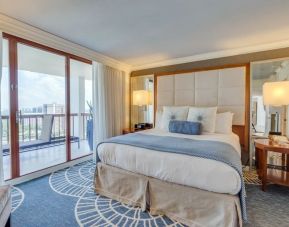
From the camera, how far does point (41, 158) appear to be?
12.8 feet

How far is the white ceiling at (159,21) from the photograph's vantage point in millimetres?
2105

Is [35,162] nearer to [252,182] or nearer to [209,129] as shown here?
[209,129]

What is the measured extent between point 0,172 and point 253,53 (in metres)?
4.63

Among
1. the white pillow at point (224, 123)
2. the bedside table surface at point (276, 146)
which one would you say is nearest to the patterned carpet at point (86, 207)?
the bedside table surface at point (276, 146)

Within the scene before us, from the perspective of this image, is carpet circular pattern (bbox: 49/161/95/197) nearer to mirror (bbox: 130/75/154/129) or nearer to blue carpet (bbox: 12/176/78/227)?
blue carpet (bbox: 12/176/78/227)

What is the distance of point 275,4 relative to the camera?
2.08 meters

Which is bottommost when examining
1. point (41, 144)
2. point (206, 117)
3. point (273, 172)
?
point (273, 172)

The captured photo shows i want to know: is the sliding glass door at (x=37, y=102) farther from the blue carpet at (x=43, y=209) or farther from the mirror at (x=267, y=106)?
the mirror at (x=267, y=106)

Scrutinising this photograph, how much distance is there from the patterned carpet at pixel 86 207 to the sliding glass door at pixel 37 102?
65cm

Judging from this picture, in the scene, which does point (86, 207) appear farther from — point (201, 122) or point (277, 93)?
point (277, 93)

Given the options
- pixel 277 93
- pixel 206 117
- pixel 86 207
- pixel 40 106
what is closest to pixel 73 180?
pixel 86 207

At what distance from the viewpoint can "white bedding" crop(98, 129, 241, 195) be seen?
1.59 metres

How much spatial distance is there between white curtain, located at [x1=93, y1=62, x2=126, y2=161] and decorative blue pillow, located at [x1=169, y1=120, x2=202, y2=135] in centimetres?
158

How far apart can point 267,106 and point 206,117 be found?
1196mm
